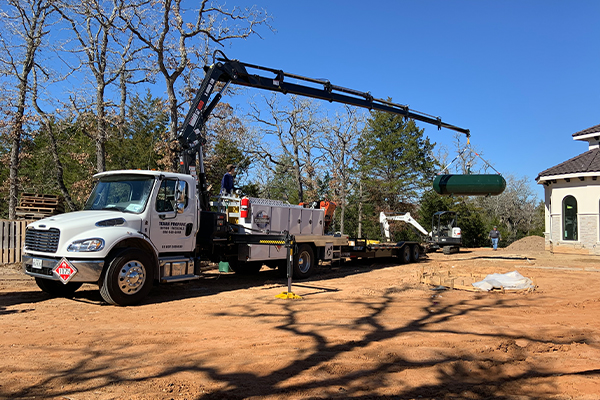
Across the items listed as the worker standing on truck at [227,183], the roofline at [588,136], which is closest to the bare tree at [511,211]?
the roofline at [588,136]

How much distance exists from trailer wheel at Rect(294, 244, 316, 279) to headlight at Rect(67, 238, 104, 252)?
561cm

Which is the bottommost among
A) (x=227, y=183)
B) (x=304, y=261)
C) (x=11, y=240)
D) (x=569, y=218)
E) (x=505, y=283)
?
(x=505, y=283)

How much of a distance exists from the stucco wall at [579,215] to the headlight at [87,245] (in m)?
22.4

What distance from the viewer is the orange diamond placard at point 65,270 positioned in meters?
7.86

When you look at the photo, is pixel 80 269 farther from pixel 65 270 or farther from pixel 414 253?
pixel 414 253

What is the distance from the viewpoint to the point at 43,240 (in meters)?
8.24

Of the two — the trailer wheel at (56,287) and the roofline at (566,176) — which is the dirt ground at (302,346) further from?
the roofline at (566,176)

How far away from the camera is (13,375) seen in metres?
4.52

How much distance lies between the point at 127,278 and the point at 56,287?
1.94m

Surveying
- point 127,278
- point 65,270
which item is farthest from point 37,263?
point 127,278

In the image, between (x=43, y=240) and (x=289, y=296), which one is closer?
(x=43, y=240)

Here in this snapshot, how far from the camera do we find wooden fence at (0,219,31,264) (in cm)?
1392

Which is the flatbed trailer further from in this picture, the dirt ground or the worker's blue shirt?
the dirt ground

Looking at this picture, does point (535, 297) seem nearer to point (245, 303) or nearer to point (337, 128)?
point (245, 303)
